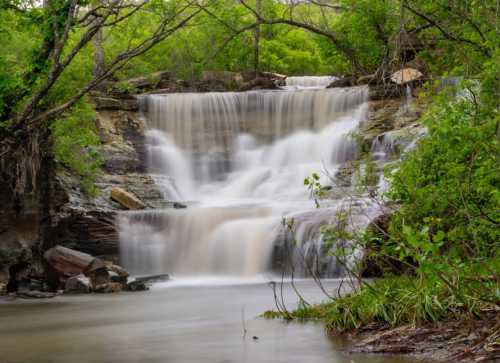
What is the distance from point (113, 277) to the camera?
1731 centimetres

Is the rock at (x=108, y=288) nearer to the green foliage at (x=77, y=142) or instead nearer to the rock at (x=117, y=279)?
the rock at (x=117, y=279)

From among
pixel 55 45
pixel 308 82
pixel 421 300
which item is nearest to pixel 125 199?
pixel 55 45

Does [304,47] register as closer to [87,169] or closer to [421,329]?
[87,169]

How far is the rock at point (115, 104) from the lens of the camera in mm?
28862

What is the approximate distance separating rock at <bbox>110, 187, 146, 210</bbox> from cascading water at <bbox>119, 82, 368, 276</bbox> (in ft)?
4.55

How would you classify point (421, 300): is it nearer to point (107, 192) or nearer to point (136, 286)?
point (136, 286)

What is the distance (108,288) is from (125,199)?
6288 millimetres

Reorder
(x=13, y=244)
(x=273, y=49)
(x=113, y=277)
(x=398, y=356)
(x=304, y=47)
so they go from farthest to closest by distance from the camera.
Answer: (x=304, y=47) < (x=273, y=49) < (x=13, y=244) < (x=113, y=277) < (x=398, y=356)

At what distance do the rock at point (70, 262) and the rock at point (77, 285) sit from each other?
481 millimetres

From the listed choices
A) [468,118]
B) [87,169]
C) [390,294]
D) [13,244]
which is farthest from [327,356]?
[87,169]

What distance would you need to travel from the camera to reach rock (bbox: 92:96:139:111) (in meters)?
28.9

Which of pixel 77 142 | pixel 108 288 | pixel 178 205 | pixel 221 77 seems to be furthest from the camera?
pixel 221 77

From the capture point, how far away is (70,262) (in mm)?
17625

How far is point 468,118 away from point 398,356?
3251 millimetres
